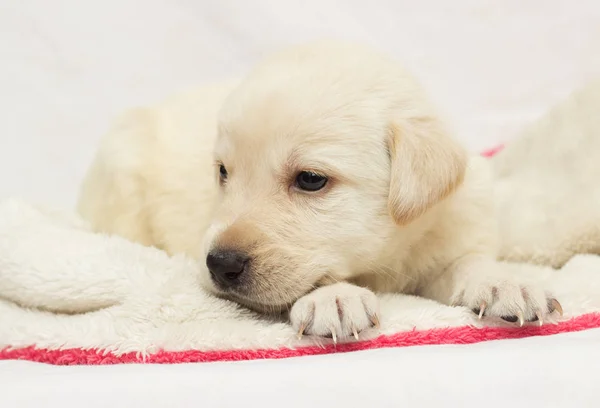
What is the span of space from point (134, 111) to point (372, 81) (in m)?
1.22

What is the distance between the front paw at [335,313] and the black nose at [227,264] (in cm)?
18

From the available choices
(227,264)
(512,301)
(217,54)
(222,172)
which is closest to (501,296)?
(512,301)

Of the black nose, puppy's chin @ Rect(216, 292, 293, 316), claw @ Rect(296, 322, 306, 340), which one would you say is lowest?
puppy's chin @ Rect(216, 292, 293, 316)

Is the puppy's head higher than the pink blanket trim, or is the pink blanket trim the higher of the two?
the puppy's head

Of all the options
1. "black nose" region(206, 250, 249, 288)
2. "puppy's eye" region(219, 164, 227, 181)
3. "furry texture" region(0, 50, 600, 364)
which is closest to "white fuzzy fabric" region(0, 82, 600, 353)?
"furry texture" region(0, 50, 600, 364)

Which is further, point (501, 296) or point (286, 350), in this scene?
point (501, 296)

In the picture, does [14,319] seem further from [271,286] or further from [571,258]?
[571,258]

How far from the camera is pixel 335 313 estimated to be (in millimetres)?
1911

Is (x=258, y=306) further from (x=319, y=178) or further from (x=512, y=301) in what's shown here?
(x=512, y=301)

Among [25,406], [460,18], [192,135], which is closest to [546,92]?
[460,18]

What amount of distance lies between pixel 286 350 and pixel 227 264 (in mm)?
278

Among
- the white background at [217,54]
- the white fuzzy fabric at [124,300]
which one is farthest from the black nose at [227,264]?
the white background at [217,54]

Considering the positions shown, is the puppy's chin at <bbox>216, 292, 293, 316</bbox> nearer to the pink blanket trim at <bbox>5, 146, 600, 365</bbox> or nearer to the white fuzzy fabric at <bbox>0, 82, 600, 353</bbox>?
the white fuzzy fabric at <bbox>0, 82, 600, 353</bbox>

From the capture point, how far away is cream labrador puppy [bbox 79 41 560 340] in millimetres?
2000
